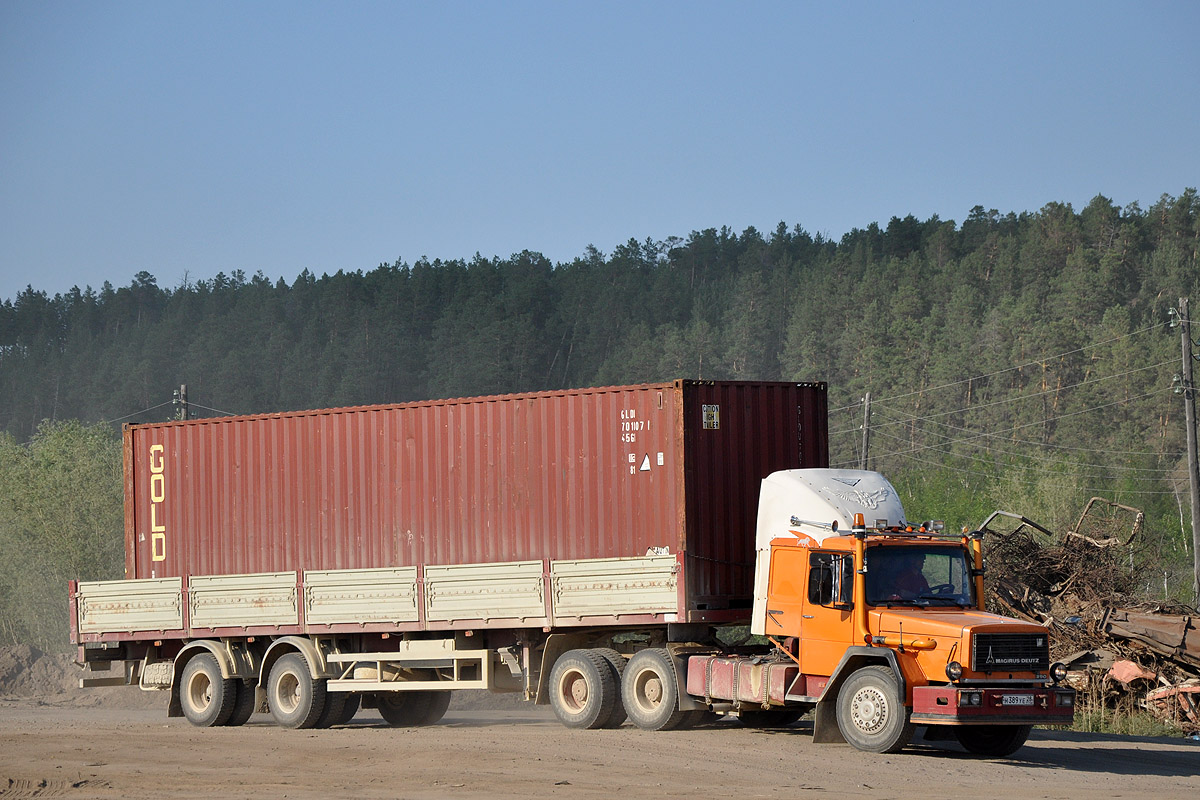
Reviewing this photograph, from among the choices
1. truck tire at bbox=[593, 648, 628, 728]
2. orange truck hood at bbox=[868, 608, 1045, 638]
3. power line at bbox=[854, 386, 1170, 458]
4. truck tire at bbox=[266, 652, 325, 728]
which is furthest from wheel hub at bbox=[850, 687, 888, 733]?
power line at bbox=[854, 386, 1170, 458]

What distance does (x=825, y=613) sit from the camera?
14688 mm

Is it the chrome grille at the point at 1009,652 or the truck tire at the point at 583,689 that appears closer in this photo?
the chrome grille at the point at 1009,652

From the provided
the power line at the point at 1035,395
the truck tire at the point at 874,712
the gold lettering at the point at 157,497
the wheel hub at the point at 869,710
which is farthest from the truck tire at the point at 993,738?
the power line at the point at 1035,395

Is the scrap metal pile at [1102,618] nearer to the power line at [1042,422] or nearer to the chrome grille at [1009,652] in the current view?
the chrome grille at [1009,652]

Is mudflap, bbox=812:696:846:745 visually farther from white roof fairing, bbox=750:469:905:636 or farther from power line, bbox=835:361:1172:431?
power line, bbox=835:361:1172:431

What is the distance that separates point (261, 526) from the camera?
1978cm

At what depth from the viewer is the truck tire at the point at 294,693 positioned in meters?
18.8

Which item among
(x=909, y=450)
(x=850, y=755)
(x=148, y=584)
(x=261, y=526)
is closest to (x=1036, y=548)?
(x=850, y=755)

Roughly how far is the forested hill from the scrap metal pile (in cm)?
2964

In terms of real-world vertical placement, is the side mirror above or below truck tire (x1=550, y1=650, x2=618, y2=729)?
above

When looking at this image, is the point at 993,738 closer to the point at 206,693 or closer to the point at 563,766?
the point at 563,766

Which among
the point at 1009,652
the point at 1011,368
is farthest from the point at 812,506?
the point at 1011,368

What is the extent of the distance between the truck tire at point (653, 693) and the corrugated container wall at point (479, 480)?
0.87 metres

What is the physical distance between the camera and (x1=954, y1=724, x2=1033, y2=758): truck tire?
47.6ft
